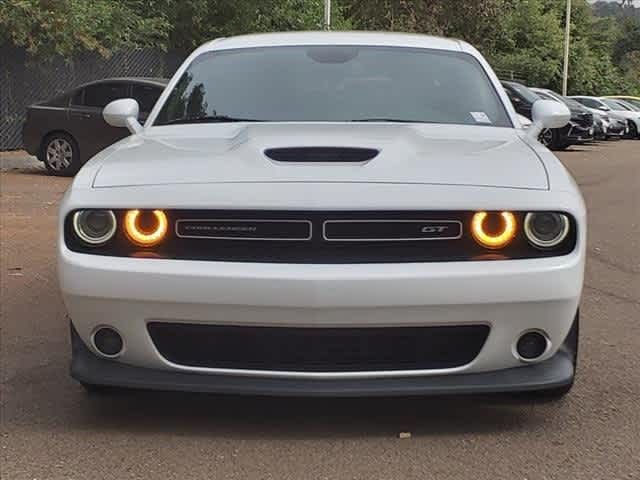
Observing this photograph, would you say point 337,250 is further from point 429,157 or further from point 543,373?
point 543,373

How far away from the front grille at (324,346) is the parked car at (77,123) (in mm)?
10992

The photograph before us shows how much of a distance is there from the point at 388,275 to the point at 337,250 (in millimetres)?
214

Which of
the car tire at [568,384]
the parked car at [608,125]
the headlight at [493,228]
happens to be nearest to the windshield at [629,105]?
the parked car at [608,125]

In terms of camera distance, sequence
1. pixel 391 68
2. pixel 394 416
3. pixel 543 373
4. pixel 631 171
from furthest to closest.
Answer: pixel 631 171, pixel 391 68, pixel 394 416, pixel 543 373

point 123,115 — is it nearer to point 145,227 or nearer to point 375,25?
point 145,227

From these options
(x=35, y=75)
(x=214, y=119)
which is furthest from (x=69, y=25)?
(x=214, y=119)

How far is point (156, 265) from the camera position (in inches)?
140

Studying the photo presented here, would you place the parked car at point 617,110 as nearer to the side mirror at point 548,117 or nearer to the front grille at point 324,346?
the side mirror at point 548,117

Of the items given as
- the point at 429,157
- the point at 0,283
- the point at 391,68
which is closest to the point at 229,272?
the point at 429,157

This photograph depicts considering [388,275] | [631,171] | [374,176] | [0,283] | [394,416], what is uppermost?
[374,176]

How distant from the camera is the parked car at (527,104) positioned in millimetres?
20298

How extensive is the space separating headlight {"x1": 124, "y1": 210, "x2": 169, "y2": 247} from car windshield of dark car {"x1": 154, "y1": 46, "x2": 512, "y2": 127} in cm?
123

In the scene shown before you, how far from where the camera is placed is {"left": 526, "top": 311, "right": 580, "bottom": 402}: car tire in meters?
3.83

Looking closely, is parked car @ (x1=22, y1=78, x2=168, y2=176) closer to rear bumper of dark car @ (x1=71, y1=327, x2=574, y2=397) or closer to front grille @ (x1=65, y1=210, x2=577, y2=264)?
rear bumper of dark car @ (x1=71, y1=327, x2=574, y2=397)
